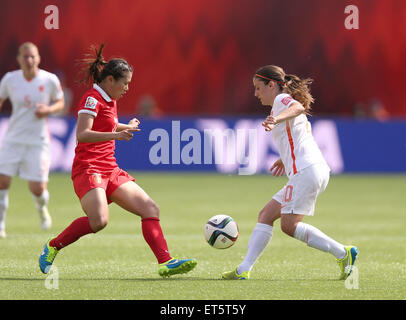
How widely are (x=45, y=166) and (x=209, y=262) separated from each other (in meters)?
3.31

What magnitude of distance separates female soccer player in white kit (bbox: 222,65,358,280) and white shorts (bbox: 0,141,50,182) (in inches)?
165

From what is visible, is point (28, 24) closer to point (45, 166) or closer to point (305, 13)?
point (305, 13)

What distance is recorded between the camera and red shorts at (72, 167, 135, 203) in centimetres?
712

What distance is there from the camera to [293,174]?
7.00 meters

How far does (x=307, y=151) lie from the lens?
23.2 ft

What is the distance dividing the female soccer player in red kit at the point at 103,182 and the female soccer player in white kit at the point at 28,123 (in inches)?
124

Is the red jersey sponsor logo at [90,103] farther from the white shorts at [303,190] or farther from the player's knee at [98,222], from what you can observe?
the white shorts at [303,190]

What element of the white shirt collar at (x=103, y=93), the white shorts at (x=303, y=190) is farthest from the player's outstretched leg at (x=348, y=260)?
the white shirt collar at (x=103, y=93)

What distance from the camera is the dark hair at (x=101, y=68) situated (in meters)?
7.26

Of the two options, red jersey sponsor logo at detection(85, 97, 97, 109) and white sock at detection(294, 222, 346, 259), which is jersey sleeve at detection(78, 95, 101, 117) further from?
white sock at detection(294, 222, 346, 259)

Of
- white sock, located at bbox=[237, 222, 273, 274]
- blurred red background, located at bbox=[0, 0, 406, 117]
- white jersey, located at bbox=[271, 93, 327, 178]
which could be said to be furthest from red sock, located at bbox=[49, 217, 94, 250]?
blurred red background, located at bbox=[0, 0, 406, 117]

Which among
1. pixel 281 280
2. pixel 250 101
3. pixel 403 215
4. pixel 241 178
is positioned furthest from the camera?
pixel 250 101
